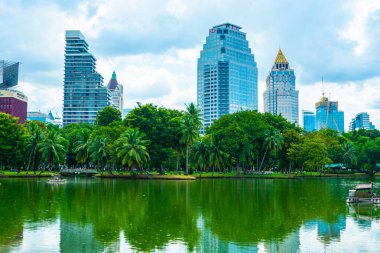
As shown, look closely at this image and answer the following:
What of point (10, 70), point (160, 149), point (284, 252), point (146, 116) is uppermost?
point (10, 70)

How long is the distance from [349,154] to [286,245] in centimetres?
9302

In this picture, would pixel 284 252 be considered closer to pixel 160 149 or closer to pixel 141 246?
pixel 141 246

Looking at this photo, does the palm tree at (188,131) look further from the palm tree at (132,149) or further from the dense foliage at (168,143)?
the palm tree at (132,149)

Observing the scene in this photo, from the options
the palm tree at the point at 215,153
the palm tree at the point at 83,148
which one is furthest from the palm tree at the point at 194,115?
the palm tree at the point at 83,148

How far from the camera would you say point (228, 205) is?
31703mm

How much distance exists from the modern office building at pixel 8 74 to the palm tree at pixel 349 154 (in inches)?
4814

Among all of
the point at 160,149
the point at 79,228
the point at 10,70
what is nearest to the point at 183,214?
the point at 79,228

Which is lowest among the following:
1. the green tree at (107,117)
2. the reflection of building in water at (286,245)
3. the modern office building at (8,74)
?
the reflection of building in water at (286,245)

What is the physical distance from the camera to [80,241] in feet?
60.1

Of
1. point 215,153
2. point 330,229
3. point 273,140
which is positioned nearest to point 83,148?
point 215,153

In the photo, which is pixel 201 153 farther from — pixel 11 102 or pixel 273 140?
pixel 11 102

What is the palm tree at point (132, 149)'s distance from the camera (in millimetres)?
69688

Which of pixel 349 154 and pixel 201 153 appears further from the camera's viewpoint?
pixel 349 154

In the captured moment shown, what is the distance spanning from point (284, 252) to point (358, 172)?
10805 cm
